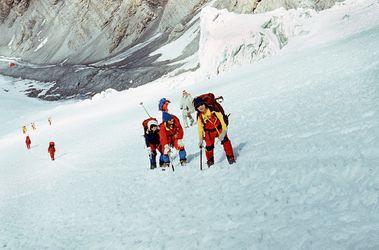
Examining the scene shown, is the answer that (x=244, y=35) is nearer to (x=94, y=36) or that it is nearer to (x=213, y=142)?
(x=213, y=142)

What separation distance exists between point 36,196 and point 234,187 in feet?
25.4

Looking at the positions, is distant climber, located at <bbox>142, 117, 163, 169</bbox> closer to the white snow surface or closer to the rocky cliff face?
the white snow surface

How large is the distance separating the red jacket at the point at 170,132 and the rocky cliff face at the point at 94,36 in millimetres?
32584

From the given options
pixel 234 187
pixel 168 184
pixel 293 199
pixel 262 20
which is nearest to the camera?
pixel 293 199

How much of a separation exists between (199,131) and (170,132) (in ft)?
4.64

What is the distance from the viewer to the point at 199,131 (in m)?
9.29

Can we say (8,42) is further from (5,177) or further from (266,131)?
(266,131)

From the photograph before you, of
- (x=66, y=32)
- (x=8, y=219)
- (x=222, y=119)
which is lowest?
(x=8, y=219)

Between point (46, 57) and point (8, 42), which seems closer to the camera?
point (46, 57)

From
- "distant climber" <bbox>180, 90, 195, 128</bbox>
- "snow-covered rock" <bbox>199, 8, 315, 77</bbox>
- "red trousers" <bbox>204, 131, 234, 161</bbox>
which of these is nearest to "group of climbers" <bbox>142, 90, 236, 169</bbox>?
"red trousers" <bbox>204, 131, 234, 161</bbox>

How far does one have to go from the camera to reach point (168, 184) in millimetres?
9969

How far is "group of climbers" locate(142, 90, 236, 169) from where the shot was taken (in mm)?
8992

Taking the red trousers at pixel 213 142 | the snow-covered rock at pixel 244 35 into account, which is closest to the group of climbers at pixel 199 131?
the red trousers at pixel 213 142

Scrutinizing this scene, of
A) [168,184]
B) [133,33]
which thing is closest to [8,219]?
[168,184]
